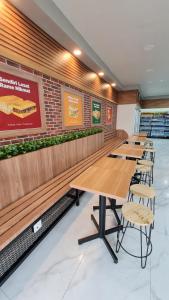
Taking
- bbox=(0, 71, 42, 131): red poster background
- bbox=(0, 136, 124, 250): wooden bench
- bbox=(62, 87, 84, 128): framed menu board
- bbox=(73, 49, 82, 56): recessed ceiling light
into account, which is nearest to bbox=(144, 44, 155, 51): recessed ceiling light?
bbox=(73, 49, 82, 56): recessed ceiling light

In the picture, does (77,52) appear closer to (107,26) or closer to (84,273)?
(107,26)

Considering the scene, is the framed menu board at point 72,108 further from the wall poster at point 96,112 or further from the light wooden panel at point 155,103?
the light wooden panel at point 155,103

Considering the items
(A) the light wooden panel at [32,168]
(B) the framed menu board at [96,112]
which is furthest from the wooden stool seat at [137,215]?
(B) the framed menu board at [96,112]

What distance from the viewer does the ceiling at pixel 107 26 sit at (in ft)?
6.85

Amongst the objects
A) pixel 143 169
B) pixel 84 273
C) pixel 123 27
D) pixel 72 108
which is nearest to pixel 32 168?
pixel 84 273

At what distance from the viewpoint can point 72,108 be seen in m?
3.46

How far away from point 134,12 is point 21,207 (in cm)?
318

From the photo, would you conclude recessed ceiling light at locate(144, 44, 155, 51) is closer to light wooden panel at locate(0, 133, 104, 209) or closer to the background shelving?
light wooden panel at locate(0, 133, 104, 209)

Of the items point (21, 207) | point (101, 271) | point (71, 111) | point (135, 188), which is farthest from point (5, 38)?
point (101, 271)

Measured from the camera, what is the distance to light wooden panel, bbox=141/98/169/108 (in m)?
11.3

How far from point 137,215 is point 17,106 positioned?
2027 mm

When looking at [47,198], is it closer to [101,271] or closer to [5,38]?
[101,271]

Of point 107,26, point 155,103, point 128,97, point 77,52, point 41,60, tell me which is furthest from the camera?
point 155,103

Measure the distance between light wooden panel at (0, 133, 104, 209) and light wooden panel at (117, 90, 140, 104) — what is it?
5.47m
